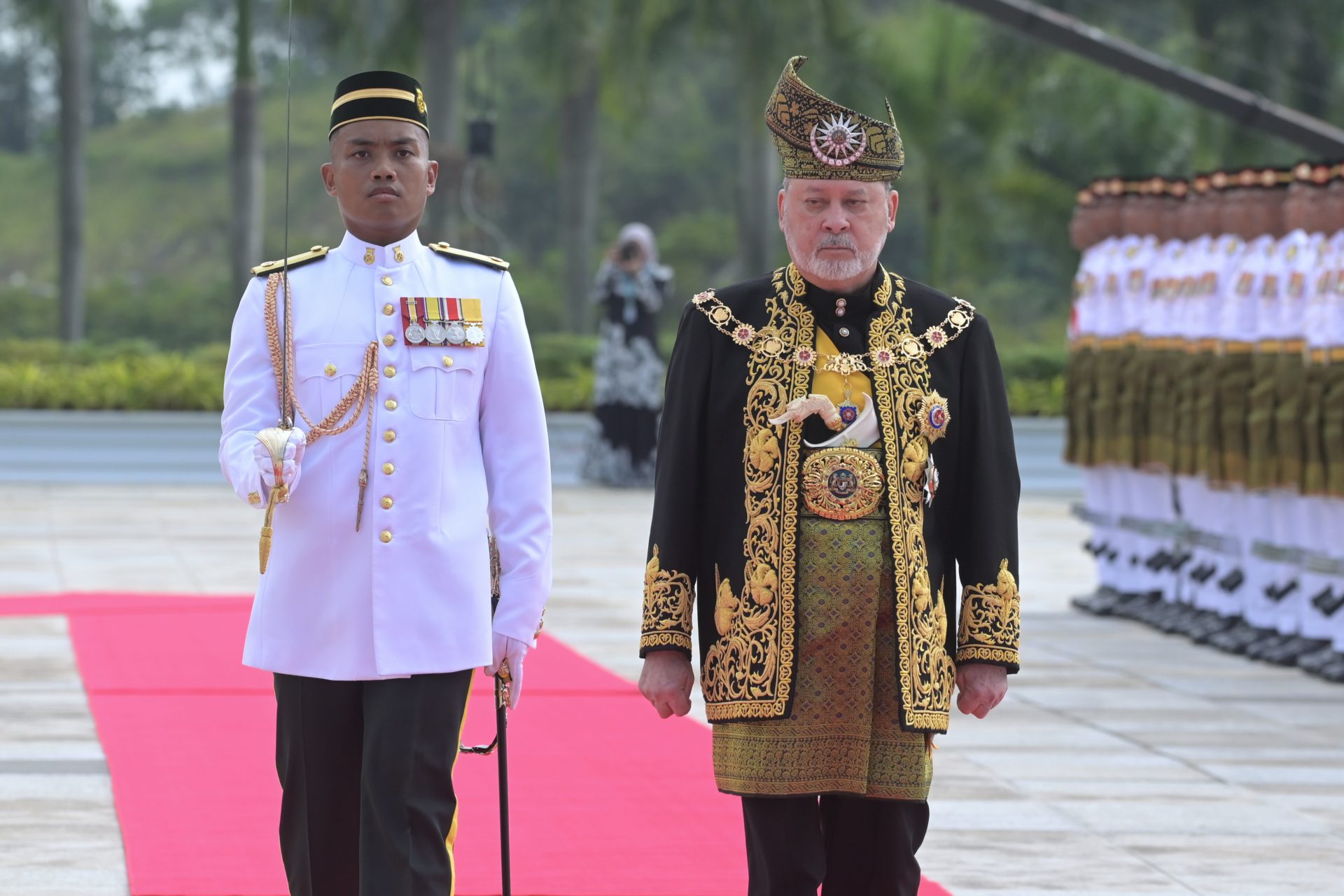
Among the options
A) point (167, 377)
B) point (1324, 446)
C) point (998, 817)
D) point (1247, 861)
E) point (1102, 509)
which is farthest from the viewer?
point (167, 377)

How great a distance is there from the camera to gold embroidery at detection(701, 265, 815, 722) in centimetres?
370

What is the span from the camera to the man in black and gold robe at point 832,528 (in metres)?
3.70

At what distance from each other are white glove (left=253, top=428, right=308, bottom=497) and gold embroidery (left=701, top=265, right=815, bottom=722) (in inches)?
29.4

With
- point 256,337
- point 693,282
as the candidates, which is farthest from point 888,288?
point 693,282

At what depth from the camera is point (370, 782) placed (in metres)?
3.77

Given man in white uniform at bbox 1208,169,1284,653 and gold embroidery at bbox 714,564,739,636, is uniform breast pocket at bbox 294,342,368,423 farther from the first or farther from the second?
man in white uniform at bbox 1208,169,1284,653

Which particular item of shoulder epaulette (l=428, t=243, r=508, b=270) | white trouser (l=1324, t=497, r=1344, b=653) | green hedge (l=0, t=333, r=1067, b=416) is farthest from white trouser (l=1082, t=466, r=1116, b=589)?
green hedge (l=0, t=333, r=1067, b=416)

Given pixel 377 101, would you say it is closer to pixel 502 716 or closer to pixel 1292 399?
pixel 502 716

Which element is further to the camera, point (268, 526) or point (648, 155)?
point (648, 155)

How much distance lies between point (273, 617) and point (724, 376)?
2.95 ft

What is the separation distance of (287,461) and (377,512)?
0.27 m

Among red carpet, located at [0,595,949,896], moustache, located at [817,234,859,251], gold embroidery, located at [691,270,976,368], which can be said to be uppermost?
moustache, located at [817,234,859,251]

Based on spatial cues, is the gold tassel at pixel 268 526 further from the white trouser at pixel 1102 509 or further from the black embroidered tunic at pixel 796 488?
the white trouser at pixel 1102 509

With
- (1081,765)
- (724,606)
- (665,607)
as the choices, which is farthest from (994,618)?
(1081,765)
